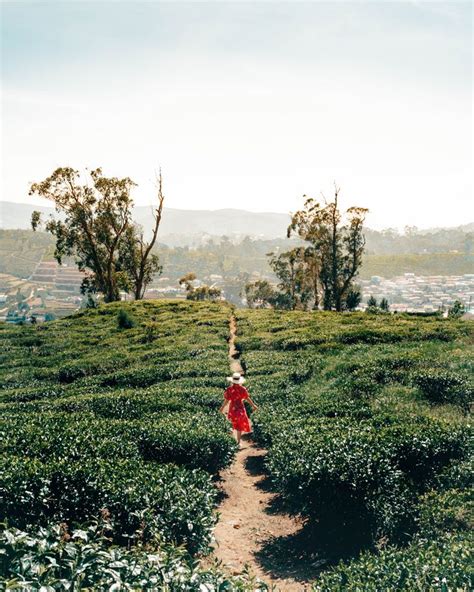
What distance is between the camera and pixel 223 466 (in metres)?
12.5

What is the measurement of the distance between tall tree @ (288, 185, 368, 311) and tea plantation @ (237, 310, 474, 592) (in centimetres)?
3975

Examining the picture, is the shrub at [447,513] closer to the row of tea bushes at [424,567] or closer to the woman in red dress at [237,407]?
the row of tea bushes at [424,567]

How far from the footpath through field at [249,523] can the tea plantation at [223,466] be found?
586mm

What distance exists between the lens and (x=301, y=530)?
1017cm

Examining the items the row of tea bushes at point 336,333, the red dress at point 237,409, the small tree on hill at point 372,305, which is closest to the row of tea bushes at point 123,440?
the red dress at point 237,409

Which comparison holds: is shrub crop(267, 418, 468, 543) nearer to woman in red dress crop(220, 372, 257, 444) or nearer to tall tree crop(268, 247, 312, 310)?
woman in red dress crop(220, 372, 257, 444)

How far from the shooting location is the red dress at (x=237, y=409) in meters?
15.0

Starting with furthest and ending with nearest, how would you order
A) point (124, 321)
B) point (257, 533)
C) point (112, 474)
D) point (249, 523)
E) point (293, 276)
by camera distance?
point (293, 276) → point (124, 321) → point (249, 523) → point (257, 533) → point (112, 474)

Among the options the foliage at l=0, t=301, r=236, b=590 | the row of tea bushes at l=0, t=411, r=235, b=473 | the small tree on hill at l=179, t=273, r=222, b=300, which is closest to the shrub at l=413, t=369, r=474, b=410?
the foliage at l=0, t=301, r=236, b=590

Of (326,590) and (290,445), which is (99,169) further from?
(326,590)

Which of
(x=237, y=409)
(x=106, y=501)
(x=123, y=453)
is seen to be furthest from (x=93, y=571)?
(x=237, y=409)

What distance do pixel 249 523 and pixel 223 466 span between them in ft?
6.02

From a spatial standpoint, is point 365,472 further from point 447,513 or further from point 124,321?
point 124,321

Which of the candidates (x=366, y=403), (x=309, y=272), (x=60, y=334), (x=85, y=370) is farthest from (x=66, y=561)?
(x=309, y=272)
